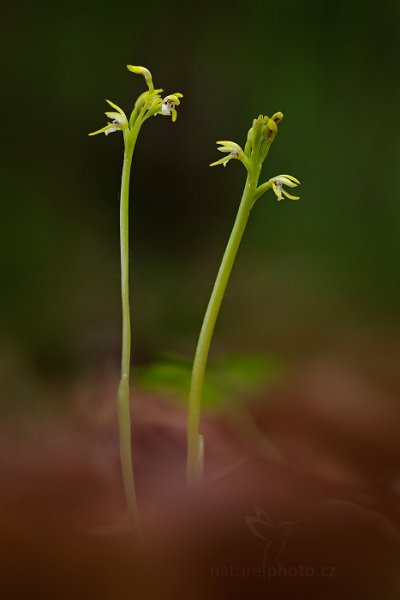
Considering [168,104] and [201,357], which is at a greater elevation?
[168,104]

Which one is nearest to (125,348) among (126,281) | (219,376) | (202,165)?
(126,281)

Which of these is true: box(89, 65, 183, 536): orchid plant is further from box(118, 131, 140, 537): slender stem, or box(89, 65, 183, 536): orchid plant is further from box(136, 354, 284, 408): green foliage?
box(136, 354, 284, 408): green foliage

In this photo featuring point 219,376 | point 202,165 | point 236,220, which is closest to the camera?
point 236,220

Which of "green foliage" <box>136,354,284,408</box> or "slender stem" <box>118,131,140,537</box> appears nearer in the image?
"slender stem" <box>118,131,140,537</box>

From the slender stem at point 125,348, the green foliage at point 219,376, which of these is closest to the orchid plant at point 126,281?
the slender stem at point 125,348

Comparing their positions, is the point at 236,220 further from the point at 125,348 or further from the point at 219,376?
the point at 219,376

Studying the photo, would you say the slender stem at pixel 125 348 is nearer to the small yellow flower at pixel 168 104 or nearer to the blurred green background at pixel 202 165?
the small yellow flower at pixel 168 104

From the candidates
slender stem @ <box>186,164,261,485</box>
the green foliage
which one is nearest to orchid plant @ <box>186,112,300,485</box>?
slender stem @ <box>186,164,261,485</box>

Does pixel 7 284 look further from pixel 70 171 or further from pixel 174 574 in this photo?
pixel 174 574
